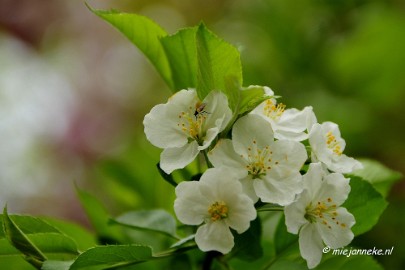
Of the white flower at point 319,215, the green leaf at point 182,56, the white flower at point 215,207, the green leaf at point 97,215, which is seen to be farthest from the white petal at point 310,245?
the green leaf at point 97,215

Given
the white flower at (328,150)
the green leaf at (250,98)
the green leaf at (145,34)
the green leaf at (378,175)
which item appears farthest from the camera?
the green leaf at (378,175)

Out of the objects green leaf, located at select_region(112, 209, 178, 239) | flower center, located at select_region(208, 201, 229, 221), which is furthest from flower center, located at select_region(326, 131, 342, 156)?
green leaf, located at select_region(112, 209, 178, 239)

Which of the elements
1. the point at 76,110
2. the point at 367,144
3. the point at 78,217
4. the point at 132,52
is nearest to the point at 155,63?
the point at 367,144

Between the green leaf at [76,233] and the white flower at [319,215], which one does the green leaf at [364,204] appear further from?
the green leaf at [76,233]

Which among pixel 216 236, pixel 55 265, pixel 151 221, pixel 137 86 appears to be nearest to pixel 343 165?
pixel 216 236

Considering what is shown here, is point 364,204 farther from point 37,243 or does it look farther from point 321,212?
point 37,243

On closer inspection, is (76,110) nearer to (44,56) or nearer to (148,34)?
(44,56)
